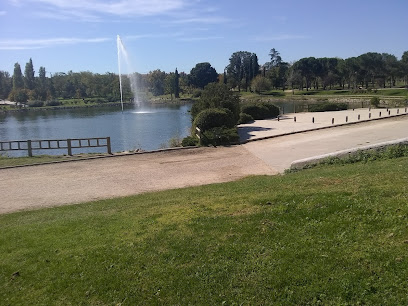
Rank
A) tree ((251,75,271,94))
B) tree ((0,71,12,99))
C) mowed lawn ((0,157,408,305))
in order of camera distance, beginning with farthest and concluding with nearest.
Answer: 1. tree ((0,71,12,99))
2. tree ((251,75,271,94))
3. mowed lawn ((0,157,408,305))

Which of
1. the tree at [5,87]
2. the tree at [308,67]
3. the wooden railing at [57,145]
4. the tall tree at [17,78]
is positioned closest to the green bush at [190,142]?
the wooden railing at [57,145]

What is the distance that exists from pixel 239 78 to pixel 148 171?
124 m

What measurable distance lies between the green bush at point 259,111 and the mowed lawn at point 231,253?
1389 inches

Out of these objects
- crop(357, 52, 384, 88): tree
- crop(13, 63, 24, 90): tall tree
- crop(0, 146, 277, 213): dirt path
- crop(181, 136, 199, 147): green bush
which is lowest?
crop(0, 146, 277, 213): dirt path

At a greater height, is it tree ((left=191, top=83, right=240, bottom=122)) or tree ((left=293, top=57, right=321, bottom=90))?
tree ((left=293, top=57, right=321, bottom=90))

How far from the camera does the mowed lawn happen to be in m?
4.73

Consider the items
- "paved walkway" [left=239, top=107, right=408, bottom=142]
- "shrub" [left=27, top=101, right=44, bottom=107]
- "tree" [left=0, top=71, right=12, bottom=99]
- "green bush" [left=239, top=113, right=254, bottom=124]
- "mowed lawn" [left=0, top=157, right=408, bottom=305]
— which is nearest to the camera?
"mowed lawn" [left=0, top=157, right=408, bottom=305]

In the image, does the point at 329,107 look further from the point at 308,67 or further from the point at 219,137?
the point at 308,67

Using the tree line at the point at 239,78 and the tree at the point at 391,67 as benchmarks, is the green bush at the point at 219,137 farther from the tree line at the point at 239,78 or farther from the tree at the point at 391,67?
the tree at the point at 391,67

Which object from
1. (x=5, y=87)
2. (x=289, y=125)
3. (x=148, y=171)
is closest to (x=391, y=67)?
(x=289, y=125)

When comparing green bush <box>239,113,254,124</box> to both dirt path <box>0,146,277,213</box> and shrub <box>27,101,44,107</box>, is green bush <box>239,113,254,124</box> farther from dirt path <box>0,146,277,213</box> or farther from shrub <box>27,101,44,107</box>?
shrub <box>27,101,44,107</box>

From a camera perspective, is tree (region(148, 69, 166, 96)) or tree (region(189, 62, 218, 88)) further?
tree (region(148, 69, 166, 96))

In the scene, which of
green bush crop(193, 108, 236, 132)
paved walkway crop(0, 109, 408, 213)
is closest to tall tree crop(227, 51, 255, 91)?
green bush crop(193, 108, 236, 132)

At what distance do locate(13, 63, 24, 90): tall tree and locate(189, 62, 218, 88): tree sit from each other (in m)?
64.4
